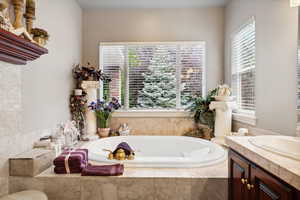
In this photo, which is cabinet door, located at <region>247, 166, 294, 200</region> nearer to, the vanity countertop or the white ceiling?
the vanity countertop

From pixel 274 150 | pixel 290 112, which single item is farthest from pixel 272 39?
pixel 274 150

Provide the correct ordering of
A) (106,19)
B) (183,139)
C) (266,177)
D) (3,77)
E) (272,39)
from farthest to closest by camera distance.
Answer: (106,19) → (183,139) → (272,39) → (3,77) → (266,177)

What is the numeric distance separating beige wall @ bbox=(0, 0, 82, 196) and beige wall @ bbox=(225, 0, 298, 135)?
232 cm

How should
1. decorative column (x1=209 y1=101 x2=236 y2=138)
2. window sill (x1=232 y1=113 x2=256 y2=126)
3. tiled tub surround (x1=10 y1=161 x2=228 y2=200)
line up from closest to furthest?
1. tiled tub surround (x1=10 y1=161 x2=228 y2=200)
2. window sill (x1=232 y1=113 x2=256 y2=126)
3. decorative column (x1=209 y1=101 x2=236 y2=138)

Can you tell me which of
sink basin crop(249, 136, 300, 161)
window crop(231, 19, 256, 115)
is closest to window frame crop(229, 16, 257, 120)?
window crop(231, 19, 256, 115)

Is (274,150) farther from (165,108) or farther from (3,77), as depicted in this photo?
(165,108)

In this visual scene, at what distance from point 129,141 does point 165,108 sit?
0.86 meters

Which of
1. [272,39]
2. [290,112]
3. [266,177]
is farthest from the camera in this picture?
[272,39]

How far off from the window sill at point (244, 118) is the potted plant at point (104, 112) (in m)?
1.72

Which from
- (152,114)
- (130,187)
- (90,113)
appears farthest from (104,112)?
(130,187)

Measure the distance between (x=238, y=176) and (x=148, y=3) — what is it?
280 centimetres

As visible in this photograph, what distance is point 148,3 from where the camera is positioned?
126 inches

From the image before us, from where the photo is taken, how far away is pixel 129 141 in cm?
297

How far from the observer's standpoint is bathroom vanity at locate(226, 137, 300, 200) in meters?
0.89
